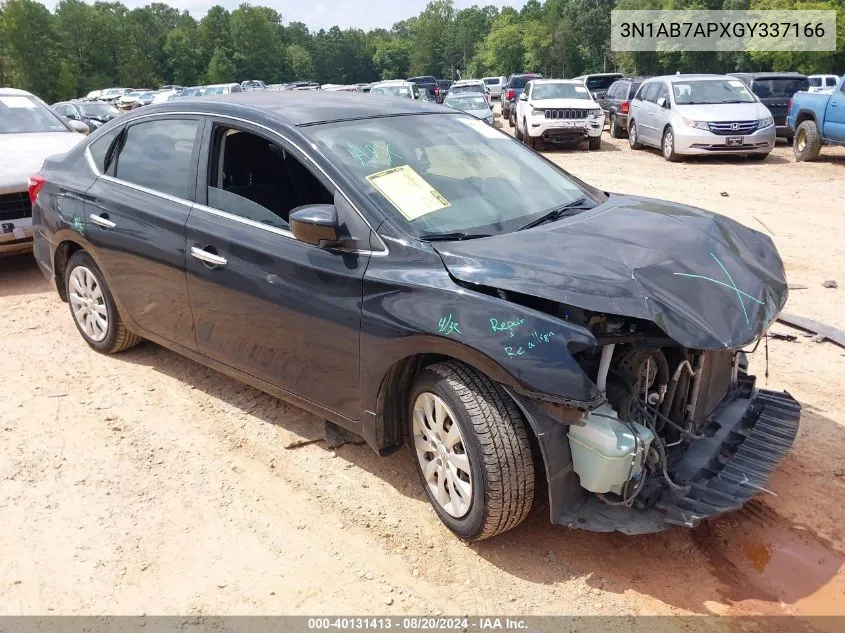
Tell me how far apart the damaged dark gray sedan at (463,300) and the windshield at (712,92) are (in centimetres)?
1246

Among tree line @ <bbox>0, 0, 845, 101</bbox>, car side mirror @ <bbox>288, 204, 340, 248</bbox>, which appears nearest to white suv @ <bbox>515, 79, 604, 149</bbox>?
car side mirror @ <bbox>288, 204, 340, 248</bbox>

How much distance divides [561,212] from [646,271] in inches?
34.9

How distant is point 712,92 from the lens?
15.4m

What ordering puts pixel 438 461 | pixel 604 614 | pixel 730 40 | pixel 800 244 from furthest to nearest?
pixel 730 40 < pixel 800 244 < pixel 438 461 < pixel 604 614

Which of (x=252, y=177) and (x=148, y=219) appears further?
(x=148, y=219)

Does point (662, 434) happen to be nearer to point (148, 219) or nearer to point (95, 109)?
point (148, 219)

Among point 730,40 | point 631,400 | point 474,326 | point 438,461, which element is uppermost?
point 730,40

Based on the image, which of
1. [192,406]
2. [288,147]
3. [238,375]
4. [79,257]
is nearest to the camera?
[288,147]

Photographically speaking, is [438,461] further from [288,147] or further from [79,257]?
[79,257]

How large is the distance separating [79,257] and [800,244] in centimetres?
717

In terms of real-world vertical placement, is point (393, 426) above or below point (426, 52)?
below

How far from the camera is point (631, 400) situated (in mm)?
3000

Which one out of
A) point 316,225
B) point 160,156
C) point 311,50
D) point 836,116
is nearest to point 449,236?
point 316,225

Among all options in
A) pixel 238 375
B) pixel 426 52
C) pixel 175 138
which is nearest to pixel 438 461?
pixel 238 375
